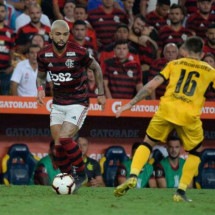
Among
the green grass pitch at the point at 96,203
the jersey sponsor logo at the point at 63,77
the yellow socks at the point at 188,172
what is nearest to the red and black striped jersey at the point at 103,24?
the green grass pitch at the point at 96,203

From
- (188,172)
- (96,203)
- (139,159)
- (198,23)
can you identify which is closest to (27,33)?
(198,23)

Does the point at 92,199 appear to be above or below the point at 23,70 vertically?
below

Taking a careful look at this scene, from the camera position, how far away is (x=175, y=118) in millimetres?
9461

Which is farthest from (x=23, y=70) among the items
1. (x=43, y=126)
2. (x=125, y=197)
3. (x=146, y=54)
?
(x=125, y=197)

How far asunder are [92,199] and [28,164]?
4.15 metres

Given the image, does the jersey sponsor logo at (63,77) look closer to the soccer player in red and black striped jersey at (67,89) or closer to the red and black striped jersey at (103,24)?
the soccer player in red and black striped jersey at (67,89)

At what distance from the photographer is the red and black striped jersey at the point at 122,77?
46.8ft

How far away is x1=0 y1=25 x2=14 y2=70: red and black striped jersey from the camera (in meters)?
14.0

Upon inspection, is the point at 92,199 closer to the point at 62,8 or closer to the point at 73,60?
the point at 73,60

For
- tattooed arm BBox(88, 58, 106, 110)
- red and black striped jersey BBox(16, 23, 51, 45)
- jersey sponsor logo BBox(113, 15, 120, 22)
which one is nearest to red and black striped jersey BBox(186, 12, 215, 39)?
jersey sponsor logo BBox(113, 15, 120, 22)

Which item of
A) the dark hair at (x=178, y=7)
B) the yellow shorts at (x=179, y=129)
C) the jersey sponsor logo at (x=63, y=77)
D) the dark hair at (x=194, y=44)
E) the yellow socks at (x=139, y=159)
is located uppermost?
the dark hair at (x=178, y=7)

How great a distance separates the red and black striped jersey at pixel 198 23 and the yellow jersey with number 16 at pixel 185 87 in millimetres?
6997

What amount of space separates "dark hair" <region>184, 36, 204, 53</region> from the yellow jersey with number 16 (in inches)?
4.9

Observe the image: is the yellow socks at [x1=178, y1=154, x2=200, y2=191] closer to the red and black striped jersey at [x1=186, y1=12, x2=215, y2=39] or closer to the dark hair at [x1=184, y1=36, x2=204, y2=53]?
the dark hair at [x1=184, y1=36, x2=204, y2=53]
